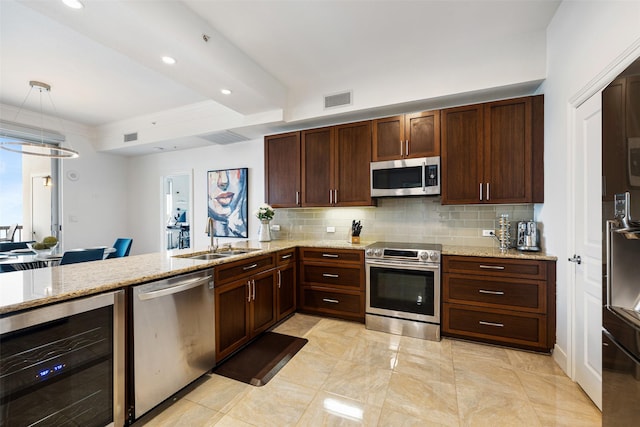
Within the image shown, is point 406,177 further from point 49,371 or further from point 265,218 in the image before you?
point 49,371

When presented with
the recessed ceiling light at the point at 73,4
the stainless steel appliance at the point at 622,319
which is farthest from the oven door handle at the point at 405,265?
the recessed ceiling light at the point at 73,4

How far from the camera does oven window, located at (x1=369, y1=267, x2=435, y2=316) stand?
2744 millimetres

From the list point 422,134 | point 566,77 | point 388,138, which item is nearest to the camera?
point 566,77

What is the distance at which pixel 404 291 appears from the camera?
112 inches

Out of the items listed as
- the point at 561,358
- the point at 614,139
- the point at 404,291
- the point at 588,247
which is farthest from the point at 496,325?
the point at 614,139

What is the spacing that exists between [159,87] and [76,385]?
3.67 meters

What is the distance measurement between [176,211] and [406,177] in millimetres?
4587

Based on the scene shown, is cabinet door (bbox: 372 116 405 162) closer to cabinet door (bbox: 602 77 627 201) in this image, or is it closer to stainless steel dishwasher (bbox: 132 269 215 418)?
cabinet door (bbox: 602 77 627 201)

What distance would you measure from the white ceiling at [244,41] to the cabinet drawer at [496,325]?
8.69 feet

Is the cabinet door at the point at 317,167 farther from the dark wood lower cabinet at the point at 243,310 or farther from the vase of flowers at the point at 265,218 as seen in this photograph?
the dark wood lower cabinet at the point at 243,310

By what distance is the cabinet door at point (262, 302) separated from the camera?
2.65 meters

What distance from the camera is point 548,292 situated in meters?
2.34

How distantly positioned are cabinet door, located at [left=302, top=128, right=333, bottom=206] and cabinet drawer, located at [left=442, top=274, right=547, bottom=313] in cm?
173

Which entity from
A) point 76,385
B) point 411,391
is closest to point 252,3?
point 76,385
